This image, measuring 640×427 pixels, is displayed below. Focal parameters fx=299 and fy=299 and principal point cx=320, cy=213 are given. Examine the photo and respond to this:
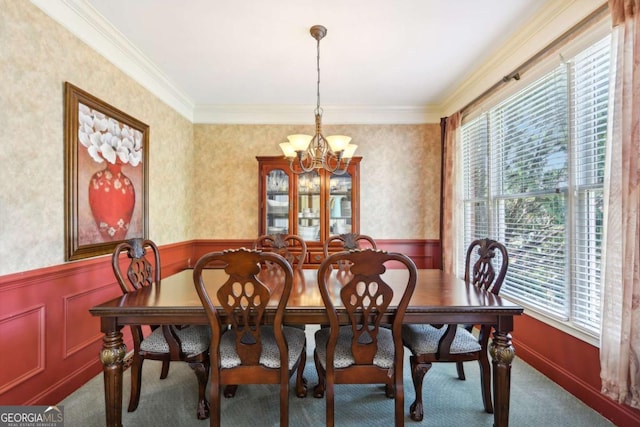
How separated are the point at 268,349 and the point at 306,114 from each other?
9.74ft

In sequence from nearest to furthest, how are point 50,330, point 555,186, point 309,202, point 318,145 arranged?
point 50,330 → point 555,186 → point 318,145 → point 309,202

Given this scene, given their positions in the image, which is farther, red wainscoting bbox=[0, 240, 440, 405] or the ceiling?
the ceiling

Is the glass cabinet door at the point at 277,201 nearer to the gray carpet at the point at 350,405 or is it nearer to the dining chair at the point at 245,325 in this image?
the gray carpet at the point at 350,405

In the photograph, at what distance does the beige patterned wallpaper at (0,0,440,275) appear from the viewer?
5.46ft

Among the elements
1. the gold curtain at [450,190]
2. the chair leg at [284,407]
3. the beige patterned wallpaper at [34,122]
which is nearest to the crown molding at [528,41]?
the gold curtain at [450,190]

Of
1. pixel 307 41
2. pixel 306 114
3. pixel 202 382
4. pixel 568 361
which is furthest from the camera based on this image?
pixel 306 114

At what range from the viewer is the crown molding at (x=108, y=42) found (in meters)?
1.93

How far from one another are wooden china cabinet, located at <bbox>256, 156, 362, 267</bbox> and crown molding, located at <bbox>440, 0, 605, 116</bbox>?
1416mm

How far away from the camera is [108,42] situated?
2312 millimetres

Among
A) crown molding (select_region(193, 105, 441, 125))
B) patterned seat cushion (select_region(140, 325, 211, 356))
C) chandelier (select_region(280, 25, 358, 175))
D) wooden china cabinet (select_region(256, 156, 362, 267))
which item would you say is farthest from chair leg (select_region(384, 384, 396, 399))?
crown molding (select_region(193, 105, 441, 125))

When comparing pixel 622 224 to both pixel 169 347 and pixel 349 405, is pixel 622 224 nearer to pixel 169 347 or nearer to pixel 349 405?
pixel 349 405

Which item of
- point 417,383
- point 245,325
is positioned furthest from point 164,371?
point 417,383

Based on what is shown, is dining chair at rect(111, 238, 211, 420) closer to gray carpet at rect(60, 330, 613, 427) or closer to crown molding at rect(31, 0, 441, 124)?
gray carpet at rect(60, 330, 613, 427)

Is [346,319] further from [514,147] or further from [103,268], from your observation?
[514,147]
